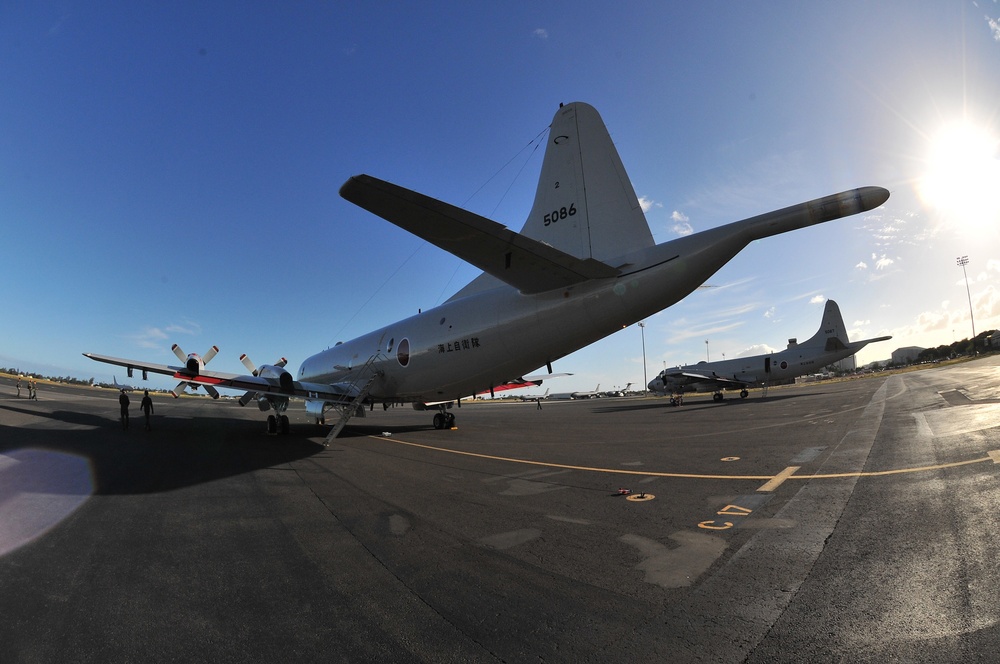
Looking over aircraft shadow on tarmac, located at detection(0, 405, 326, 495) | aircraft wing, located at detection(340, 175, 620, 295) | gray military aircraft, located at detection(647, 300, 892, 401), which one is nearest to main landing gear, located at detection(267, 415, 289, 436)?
aircraft shadow on tarmac, located at detection(0, 405, 326, 495)

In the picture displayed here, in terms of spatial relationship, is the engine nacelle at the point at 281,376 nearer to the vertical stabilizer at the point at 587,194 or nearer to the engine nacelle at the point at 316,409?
the engine nacelle at the point at 316,409

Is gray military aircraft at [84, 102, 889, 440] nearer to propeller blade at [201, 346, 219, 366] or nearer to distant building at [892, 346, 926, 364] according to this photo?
propeller blade at [201, 346, 219, 366]

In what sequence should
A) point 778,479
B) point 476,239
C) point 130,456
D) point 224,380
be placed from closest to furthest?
point 778,479, point 476,239, point 130,456, point 224,380

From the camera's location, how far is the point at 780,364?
123 feet

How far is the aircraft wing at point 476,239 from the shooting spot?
21.8 feet

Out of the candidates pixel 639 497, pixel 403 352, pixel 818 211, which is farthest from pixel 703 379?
pixel 639 497

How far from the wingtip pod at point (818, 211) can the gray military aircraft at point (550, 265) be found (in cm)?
2

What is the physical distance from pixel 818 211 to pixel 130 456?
16656 mm

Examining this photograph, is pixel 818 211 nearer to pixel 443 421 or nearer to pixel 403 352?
pixel 403 352

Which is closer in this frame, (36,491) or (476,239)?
(36,491)

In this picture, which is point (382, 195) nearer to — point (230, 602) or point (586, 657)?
point (230, 602)

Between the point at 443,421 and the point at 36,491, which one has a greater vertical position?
the point at 36,491

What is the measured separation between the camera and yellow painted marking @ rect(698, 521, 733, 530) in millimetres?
4681

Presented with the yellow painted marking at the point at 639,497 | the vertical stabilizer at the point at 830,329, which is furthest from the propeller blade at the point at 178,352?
the vertical stabilizer at the point at 830,329
